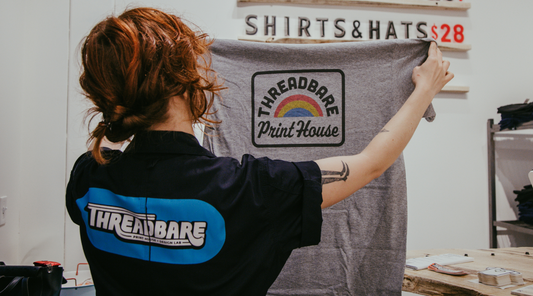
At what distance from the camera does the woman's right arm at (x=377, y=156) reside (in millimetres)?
686

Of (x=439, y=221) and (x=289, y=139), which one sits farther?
(x=439, y=221)

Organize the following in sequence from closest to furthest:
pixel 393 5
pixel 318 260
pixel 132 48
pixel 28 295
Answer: pixel 132 48 → pixel 28 295 → pixel 318 260 → pixel 393 5

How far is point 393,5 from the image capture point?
2.26 meters

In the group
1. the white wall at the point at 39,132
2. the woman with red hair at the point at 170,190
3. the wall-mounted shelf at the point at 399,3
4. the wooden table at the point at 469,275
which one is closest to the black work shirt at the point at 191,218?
the woman with red hair at the point at 170,190

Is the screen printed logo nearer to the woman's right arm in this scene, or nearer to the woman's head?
the woman's right arm

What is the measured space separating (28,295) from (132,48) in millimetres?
878

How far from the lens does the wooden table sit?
114 cm

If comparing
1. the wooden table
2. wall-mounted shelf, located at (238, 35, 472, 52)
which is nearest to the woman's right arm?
the wooden table

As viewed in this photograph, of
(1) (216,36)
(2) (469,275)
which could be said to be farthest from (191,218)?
(1) (216,36)

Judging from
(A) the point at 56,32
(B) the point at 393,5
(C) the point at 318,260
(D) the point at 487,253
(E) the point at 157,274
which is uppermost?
(B) the point at 393,5

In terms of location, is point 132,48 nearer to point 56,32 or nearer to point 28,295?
point 28,295

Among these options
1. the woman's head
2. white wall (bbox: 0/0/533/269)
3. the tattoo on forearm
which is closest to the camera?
the woman's head

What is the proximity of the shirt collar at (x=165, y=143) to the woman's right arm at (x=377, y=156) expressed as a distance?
0.27 metres

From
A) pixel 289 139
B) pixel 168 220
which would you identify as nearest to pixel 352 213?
pixel 289 139
